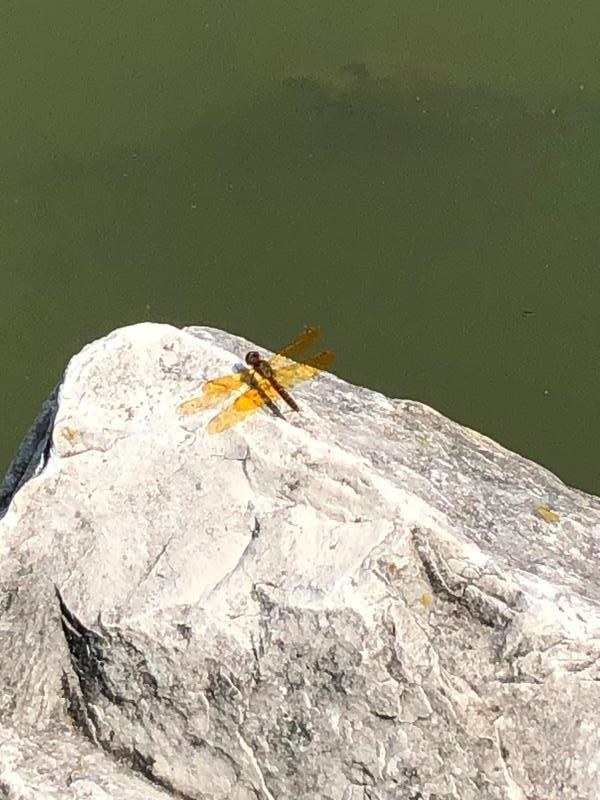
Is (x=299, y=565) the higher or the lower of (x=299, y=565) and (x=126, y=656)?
the higher

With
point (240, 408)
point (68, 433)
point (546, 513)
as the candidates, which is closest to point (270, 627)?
point (240, 408)

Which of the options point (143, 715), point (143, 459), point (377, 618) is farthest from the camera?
point (143, 459)

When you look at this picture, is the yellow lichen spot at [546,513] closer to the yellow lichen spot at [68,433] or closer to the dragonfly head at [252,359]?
the dragonfly head at [252,359]

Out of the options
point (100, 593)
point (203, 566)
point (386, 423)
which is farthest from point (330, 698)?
point (386, 423)

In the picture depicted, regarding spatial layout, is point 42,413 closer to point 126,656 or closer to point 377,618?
point 126,656

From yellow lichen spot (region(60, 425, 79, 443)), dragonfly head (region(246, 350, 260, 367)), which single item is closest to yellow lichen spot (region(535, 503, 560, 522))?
dragonfly head (region(246, 350, 260, 367))
